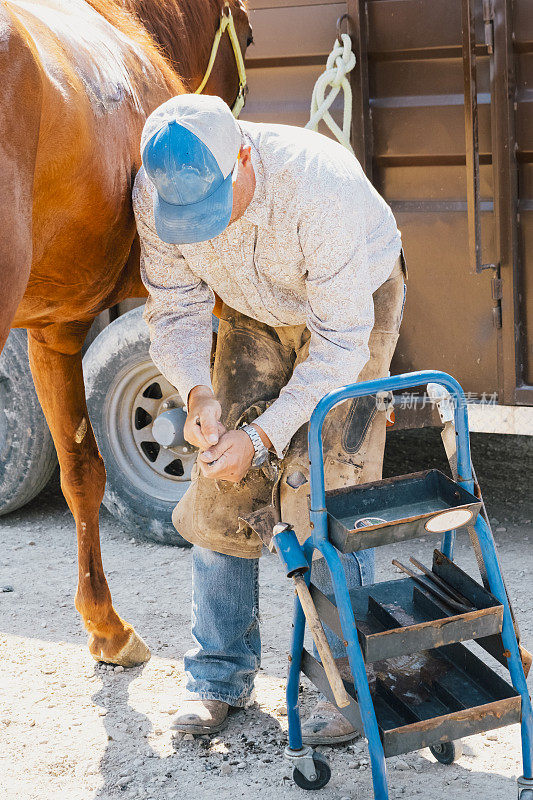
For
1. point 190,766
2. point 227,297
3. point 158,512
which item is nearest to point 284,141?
point 227,297

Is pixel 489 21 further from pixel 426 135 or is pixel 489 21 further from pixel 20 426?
pixel 20 426

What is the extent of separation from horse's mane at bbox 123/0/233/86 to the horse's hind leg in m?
0.98

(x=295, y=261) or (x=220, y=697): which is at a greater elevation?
(x=295, y=261)

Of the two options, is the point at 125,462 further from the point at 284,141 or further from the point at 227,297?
the point at 284,141

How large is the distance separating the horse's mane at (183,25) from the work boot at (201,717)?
1.84 meters

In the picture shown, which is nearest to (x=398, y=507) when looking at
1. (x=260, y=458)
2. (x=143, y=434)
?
(x=260, y=458)

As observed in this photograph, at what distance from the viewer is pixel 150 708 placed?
2523 millimetres

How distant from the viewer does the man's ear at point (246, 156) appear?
1.89 meters

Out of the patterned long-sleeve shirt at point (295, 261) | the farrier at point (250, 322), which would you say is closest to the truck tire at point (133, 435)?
the farrier at point (250, 322)

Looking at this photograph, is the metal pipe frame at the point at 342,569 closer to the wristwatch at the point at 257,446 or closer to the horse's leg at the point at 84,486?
the wristwatch at the point at 257,446

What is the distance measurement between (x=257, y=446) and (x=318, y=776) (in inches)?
30.4

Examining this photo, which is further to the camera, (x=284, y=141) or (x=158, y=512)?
(x=158, y=512)

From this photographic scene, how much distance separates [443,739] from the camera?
1.76 meters

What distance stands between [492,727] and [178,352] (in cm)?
108
